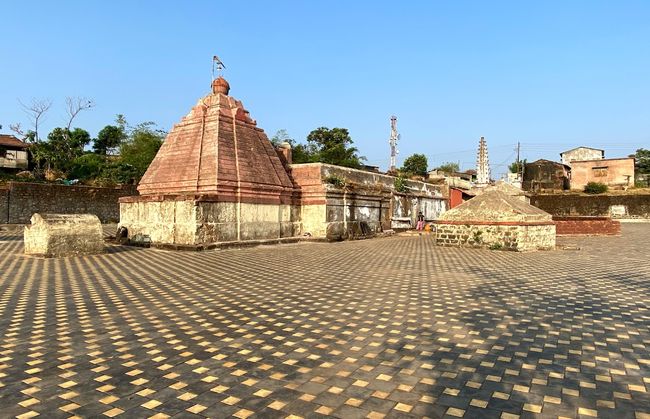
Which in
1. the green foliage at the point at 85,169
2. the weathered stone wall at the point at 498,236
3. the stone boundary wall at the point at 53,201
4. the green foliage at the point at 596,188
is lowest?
the weathered stone wall at the point at 498,236

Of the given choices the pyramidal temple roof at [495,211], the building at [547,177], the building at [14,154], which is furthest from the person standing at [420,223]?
the building at [14,154]

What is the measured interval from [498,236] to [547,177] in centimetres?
3520

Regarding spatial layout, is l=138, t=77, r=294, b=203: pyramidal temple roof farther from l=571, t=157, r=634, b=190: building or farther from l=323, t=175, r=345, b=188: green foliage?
l=571, t=157, r=634, b=190: building

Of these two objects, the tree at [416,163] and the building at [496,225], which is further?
the tree at [416,163]

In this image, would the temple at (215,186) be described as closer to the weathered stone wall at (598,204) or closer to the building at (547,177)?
the weathered stone wall at (598,204)

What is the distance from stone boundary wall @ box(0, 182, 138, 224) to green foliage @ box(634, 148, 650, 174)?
53519 mm

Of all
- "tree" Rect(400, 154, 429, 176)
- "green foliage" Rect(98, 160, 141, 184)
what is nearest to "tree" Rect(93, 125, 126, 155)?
"green foliage" Rect(98, 160, 141, 184)

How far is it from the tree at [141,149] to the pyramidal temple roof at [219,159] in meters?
15.5

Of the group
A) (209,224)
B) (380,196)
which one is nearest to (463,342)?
(209,224)

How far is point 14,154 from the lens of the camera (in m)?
35.4

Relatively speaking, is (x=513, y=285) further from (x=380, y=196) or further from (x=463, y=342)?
(x=380, y=196)

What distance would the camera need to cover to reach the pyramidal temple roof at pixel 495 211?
11.8 m

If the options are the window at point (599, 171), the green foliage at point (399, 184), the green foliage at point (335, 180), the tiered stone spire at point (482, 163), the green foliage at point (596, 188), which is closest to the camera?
the green foliage at point (335, 180)

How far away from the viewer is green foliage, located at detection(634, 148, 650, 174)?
158 feet
